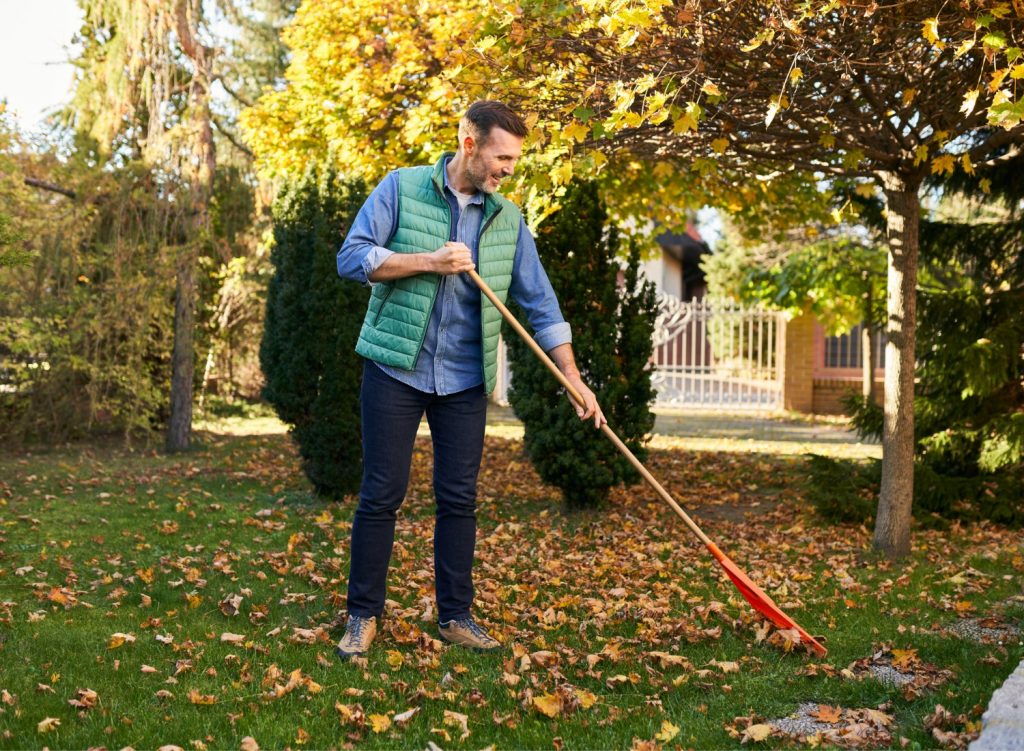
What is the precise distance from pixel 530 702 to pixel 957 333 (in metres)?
5.19

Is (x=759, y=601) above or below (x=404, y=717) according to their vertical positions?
above

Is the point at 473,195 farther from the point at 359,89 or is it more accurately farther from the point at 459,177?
the point at 359,89

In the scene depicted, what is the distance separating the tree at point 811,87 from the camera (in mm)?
4645

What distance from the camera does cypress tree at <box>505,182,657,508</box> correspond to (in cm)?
721

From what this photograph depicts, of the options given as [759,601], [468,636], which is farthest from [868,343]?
[468,636]

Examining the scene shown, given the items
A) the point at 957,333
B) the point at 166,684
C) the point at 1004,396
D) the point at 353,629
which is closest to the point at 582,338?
the point at 957,333

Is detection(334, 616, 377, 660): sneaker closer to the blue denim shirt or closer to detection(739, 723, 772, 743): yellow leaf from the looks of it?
the blue denim shirt

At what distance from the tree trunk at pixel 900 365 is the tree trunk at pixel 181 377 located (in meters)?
7.72

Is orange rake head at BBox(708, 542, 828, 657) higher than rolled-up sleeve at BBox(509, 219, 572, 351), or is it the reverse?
rolled-up sleeve at BBox(509, 219, 572, 351)

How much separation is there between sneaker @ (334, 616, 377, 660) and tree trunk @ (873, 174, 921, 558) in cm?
358

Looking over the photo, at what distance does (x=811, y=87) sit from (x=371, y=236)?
3.00 meters

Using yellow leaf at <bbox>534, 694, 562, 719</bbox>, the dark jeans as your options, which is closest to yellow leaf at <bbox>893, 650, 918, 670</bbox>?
yellow leaf at <bbox>534, 694, 562, 719</bbox>

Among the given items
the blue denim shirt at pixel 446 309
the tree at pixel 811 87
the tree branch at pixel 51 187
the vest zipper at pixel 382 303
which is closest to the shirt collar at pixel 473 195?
the blue denim shirt at pixel 446 309

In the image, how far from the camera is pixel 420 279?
12.5ft
